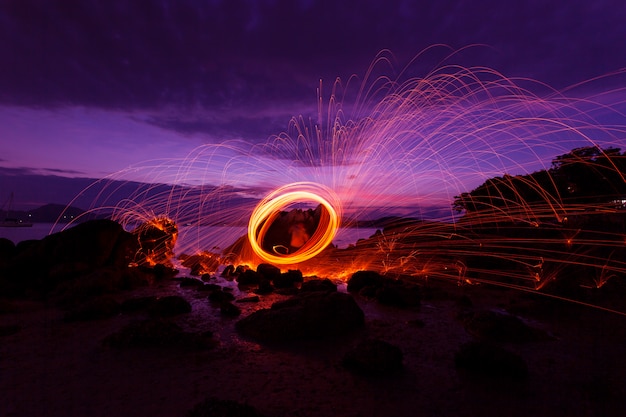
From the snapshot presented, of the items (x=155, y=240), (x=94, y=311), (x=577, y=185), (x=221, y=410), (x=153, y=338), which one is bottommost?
(x=94, y=311)

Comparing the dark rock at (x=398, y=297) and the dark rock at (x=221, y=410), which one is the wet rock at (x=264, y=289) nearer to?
the dark rock at (x=398, y=297)

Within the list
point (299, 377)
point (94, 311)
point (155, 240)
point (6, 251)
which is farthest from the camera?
point (155, 240)

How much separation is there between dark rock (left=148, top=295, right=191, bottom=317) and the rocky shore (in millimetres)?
35

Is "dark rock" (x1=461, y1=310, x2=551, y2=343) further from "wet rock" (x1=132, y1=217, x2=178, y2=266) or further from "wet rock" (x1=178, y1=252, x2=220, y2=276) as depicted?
"wet rock" (x1=132, y1=217, x2=178, y2=266)

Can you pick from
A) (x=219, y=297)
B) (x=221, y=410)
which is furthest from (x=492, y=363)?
(x=219, y=297)

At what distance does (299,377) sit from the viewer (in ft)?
20.6

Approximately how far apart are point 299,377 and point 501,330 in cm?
539

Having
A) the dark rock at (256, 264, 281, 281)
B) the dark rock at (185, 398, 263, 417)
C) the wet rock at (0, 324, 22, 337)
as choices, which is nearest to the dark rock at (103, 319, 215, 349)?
the wet rock at (0, 324, 22, 337)

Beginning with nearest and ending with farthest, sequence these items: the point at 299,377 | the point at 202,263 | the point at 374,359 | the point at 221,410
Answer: the point at 221,410 → the point at 299,377 → the point at 374,359 → the point at 202,263

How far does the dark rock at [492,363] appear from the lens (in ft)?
20.7

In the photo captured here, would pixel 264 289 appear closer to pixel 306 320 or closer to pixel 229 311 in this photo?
pixel 229 311

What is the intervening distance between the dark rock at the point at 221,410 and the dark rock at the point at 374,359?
245cm

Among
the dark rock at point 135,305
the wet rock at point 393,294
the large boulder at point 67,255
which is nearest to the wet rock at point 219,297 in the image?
the dark rock at point 135,305

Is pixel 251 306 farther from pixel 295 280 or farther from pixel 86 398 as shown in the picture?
pixel 86 398
